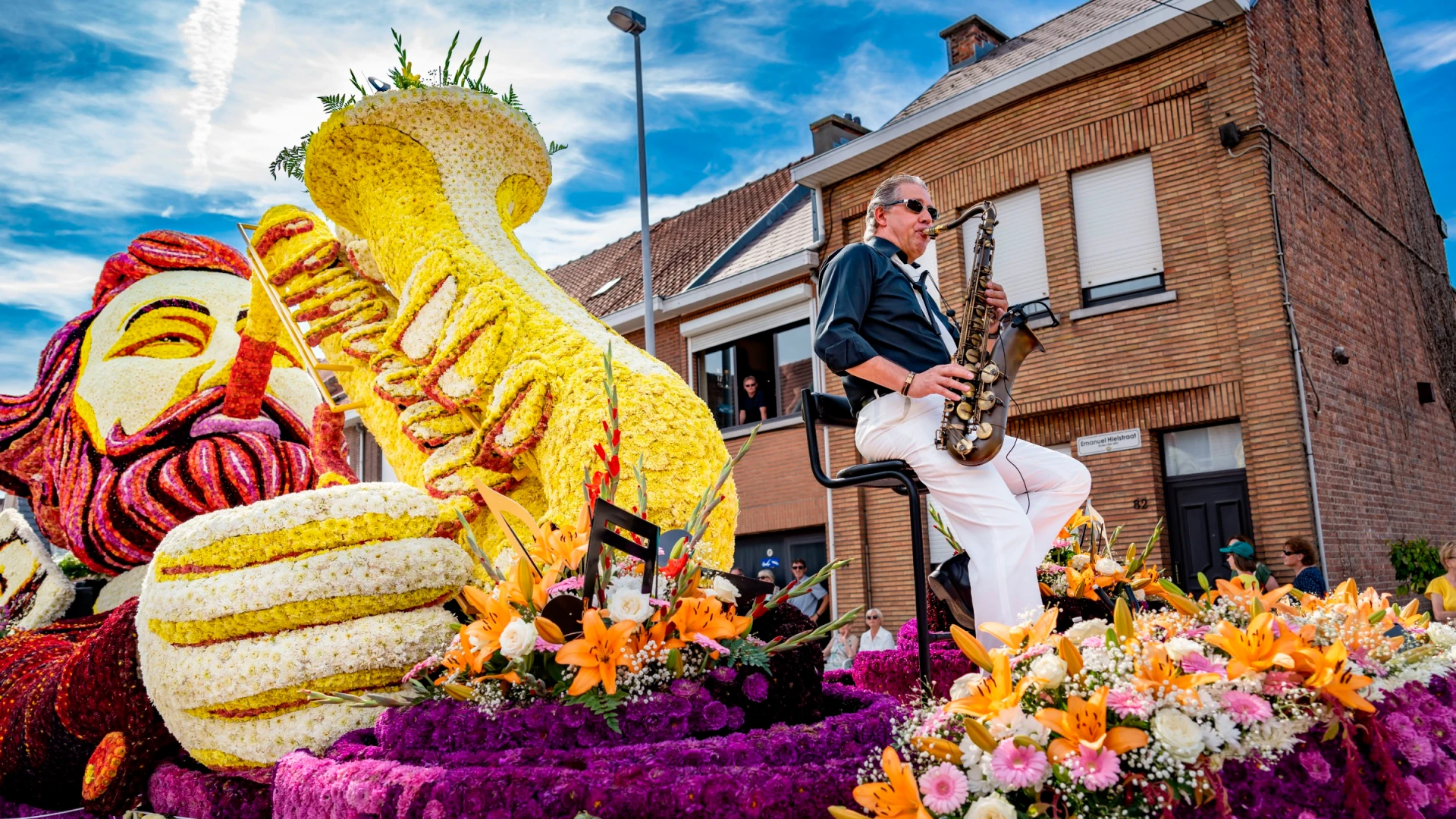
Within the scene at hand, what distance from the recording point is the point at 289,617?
7.95 ft

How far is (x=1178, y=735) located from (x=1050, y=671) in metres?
0.21

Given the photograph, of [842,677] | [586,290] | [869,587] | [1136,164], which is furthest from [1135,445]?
[586,290]

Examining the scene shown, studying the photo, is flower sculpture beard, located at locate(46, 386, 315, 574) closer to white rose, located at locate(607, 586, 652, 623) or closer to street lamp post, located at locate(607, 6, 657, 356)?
white rose, located at locate(607, 586, 652, 623)

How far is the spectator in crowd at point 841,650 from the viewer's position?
30.9ft

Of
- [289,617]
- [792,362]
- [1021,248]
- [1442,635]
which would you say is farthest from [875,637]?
[289,617]

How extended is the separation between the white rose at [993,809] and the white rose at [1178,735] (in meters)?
0.25

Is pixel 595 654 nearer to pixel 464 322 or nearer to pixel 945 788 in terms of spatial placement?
pixel 945 788

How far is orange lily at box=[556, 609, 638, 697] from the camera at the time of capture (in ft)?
6.24

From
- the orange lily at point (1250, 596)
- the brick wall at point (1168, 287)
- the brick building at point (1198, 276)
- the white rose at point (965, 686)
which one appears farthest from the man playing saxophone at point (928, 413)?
the brick wall at point (1168, 287)

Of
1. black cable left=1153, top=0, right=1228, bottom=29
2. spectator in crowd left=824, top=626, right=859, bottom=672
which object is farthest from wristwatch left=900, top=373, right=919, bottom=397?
black cable left=1153, top=0, right=1228, bottom=29

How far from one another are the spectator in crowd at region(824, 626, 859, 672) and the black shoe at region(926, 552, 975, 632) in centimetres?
640

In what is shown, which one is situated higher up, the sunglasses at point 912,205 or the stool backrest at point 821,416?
the sunglasses at point 912,205

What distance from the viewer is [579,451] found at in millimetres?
2748

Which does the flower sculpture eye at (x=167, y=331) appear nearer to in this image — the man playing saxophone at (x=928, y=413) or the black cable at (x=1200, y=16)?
the man playing saxophone at (x=928, y=413)
